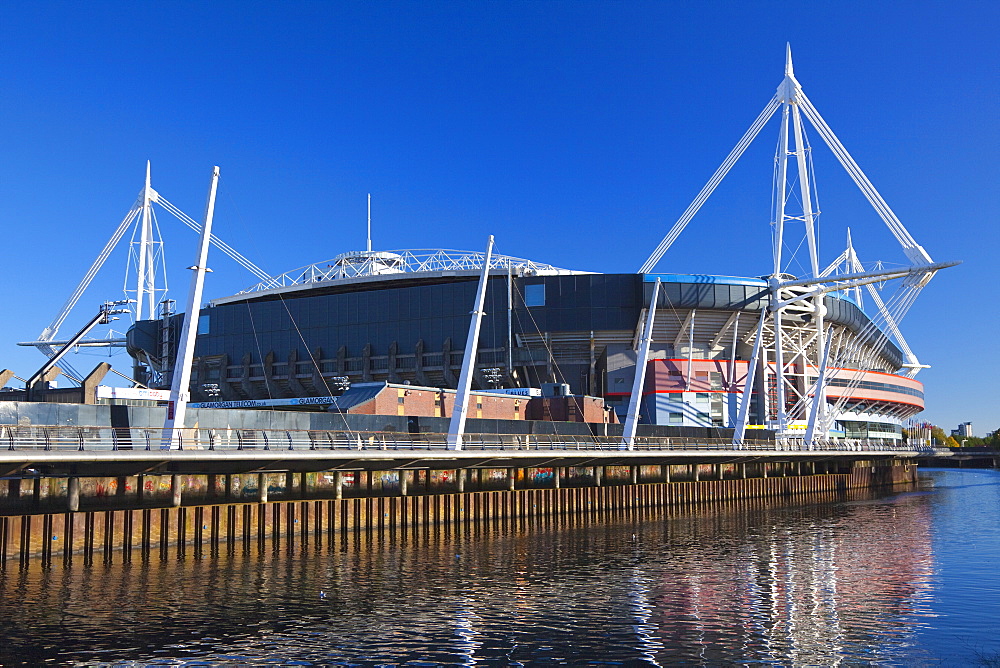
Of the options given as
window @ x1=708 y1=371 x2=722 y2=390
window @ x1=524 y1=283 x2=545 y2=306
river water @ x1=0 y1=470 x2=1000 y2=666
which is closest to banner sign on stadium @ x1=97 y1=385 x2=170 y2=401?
river water @ x1=0 y1=470 x2=1000 y2=666

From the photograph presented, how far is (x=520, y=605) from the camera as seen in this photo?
29.6 meters

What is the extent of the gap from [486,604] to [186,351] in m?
18.2

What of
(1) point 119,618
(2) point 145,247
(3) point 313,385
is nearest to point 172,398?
(1) point 119,618

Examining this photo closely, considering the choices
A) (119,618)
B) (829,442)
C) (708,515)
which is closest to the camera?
(119,618)

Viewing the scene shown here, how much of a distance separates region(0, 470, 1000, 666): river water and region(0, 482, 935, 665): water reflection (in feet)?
0.32

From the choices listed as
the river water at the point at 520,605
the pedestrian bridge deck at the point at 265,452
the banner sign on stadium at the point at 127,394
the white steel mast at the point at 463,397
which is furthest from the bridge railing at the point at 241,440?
the banner sign on stadium at the point at 127,394

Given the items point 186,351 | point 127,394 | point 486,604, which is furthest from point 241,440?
point 127,394

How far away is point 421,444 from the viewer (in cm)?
4875

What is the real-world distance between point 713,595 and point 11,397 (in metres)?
63.3

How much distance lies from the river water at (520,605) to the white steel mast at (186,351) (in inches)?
216

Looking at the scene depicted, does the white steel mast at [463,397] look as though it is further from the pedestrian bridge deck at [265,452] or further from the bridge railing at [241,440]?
the bridge railing at [241,440]

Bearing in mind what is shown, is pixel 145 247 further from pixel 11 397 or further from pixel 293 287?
pixel 11 397

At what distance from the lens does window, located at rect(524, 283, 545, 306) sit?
108812mm

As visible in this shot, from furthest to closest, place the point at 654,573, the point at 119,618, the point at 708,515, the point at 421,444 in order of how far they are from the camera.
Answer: the point at 708,515
the point at 421,444
the point at 654,573
the point at 119,618
